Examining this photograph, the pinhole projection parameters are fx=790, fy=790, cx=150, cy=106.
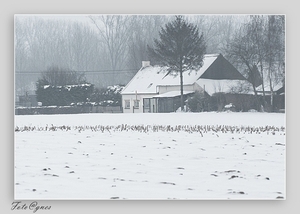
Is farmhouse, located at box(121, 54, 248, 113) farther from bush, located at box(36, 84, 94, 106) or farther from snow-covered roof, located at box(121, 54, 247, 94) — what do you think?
bush, located at box(36, 84, 94, 106)

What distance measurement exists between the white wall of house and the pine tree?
2.38ft

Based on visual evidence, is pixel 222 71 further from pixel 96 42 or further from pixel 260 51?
pixel 96 42

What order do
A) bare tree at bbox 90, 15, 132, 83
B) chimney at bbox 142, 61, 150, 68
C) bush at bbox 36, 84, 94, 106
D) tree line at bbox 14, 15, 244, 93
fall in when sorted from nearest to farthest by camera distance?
tree line at bbox 14, 15, 244, 93
bare tree at bbox 90, 15, 132, 83
bush at bbox 36, 84, 94, 106
chimney at bbox 142, 61, 150, 68

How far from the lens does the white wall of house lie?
14.2 metres

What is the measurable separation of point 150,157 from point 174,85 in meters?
1.49

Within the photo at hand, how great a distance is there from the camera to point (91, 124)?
14508 mm

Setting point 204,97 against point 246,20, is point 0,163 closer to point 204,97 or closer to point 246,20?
point 204,97

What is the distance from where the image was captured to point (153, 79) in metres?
14.4

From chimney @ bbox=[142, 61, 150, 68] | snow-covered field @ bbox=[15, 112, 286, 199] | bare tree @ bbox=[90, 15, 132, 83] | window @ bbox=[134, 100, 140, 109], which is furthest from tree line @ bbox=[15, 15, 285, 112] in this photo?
snow-covered field @ bbox=[15, 112, 286, 199]

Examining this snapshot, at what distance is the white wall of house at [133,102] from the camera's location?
557 inches

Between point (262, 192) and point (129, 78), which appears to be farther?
point (129, 78)

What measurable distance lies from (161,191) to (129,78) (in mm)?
2529

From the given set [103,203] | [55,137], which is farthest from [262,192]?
[55,137]

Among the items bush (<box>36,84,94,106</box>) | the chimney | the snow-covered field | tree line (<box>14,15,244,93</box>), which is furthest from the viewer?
the chimney
